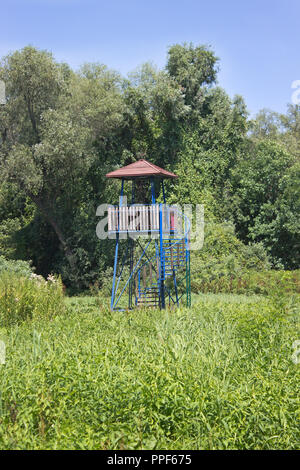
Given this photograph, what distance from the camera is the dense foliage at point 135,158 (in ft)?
63.4

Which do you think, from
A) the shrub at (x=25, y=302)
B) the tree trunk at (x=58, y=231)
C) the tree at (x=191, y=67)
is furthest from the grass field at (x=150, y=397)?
the tree at (x=191, y=67)

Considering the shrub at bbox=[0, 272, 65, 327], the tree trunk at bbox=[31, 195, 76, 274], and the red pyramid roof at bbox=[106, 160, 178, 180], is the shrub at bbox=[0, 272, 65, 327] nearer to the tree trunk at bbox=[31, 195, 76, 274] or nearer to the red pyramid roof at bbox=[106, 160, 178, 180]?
the red pyramid roof at bbox=[106, 160, 178, 180]

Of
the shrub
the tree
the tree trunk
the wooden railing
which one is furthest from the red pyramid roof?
the tree

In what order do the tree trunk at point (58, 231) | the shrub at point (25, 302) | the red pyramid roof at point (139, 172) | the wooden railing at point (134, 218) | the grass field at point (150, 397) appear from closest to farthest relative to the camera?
the grass field at point (150, 397) → the shrub at point (25, 302) → the wooden railing at point (134, 218) → the red pyramid roof at point (139, 172) → the tree trunk at point (58, 231)

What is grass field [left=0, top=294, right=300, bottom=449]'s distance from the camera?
4379 mm

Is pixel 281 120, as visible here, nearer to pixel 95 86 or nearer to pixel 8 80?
pixel 95 86

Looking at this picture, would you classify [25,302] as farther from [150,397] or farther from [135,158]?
[135,158]

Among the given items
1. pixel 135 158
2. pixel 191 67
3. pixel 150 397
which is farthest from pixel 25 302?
pixel 191 67

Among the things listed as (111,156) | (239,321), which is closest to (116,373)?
(239,321)

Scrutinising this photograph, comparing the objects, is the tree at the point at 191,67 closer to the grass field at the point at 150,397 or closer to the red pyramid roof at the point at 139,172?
the red pyramid roof at the point at 139,172

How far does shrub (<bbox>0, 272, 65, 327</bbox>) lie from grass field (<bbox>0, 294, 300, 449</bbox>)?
3128 millimetres

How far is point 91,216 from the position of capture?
21.6m

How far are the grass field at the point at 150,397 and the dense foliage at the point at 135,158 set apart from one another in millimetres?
12963

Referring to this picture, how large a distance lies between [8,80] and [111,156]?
5.35 metres
